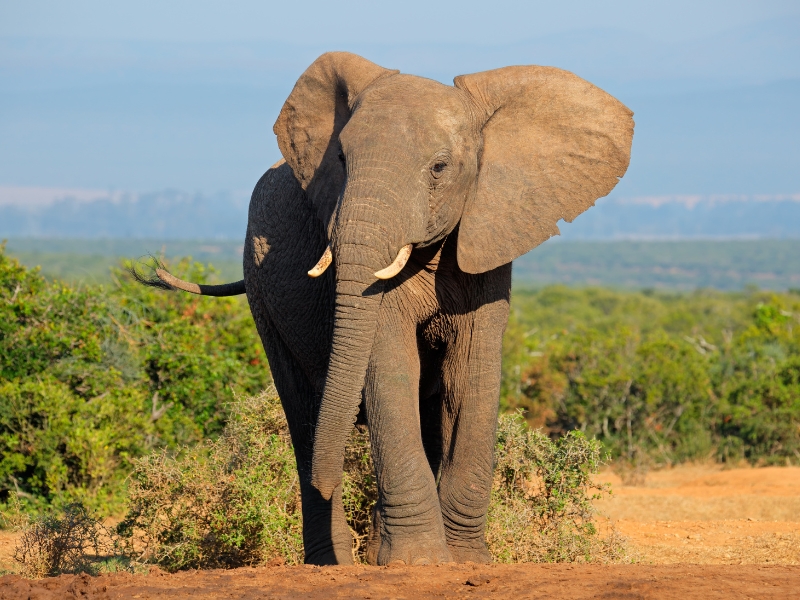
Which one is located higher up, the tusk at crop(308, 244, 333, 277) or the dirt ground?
the tusk at crop(308, 244, 333, 277)

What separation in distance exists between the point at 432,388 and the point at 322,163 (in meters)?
1.38

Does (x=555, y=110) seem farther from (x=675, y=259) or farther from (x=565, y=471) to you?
(x=675, y=259)

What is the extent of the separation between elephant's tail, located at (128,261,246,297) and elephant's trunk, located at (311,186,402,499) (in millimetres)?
2539

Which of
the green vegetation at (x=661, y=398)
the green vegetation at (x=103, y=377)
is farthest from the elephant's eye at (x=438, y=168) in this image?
the green vegetation at (x=661, y=398)

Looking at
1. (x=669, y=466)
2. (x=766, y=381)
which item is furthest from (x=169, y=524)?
(x=766, y=381)

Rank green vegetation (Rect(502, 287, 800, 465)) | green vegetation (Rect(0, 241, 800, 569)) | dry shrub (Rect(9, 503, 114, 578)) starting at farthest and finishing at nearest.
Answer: green vegetation (Rect(502, 287, 800, 465)) → green vegetation (Rect(0, 241, 800, 569)) → dry shrub (Rect(9, 503, 114, 578))

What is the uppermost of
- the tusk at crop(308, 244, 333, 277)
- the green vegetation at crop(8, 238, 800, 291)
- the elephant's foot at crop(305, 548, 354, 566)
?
the green vegetation at crop(8, 238, 800, 291)

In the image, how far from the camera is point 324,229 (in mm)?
6414

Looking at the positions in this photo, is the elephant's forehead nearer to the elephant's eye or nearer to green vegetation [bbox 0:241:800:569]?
the elephant's eye

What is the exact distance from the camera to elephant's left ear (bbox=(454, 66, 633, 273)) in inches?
237

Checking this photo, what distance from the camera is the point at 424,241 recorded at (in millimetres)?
5621

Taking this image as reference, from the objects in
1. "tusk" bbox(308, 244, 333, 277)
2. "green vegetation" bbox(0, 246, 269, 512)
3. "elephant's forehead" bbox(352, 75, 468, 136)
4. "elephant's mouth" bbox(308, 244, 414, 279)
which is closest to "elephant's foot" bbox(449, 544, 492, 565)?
"elephant's mouth" bbox(308, 244, 414, 279)

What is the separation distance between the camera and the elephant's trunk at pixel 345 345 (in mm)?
5426

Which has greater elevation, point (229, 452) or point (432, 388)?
point (432, 388)
